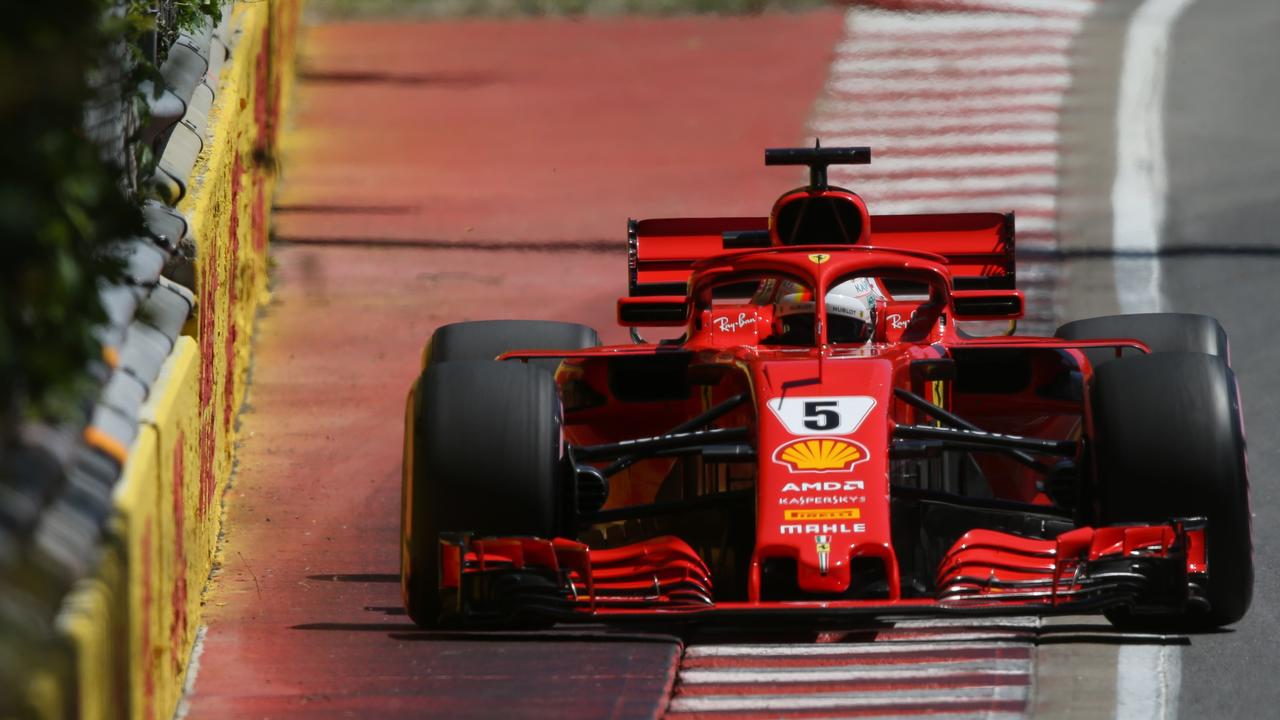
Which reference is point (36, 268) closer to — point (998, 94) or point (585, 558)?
point (585, 558)

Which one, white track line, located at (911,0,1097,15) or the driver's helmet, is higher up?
white track line, located at (911,0,1097,15)

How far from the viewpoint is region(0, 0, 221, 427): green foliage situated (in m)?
4.17

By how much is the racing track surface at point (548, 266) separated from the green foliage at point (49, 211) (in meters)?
2.65

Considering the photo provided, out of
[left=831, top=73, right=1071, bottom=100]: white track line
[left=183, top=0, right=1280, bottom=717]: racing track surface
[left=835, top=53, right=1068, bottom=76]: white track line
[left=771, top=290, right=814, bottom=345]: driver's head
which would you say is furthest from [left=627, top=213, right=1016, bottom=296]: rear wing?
[left=835, top=53, right=1068, bottom=76]: white track line

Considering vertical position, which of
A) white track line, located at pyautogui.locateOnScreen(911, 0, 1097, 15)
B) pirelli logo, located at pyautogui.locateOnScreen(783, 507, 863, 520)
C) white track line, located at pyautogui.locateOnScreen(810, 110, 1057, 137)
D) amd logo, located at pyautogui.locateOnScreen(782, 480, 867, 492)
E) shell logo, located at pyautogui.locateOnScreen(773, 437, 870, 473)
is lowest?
pirelli logo, located at pyautogui.locateOnScreen(783, 507, 863, 520)

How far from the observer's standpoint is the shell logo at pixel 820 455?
7.52 m

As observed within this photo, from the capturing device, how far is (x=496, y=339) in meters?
9.62

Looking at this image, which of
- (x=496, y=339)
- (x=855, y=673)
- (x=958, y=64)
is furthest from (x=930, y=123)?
(x=855, y=673)

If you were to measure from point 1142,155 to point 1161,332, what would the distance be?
24.9ft

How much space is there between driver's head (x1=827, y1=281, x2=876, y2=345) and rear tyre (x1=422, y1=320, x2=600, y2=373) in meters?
1.42

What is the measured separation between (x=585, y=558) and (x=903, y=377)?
62.4 inches

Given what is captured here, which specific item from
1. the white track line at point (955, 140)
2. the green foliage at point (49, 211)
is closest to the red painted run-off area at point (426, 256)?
the white track line at point (955, 140)

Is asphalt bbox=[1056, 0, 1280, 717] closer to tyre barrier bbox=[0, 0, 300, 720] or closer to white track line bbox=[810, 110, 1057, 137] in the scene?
white track line bbox=[810, 110, 1057, 137]

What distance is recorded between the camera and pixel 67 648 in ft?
17.0
